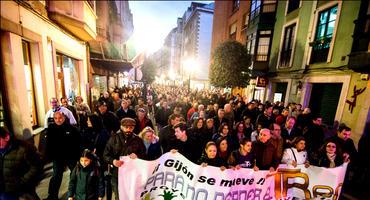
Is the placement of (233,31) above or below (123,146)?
above

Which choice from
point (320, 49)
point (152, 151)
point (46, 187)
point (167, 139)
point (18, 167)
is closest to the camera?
point (18, 167)

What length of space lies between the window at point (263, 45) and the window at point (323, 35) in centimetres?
477

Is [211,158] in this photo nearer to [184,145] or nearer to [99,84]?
[184,145]

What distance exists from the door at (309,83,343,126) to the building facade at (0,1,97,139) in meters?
11.4

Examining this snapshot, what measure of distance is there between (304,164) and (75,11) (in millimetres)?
7742

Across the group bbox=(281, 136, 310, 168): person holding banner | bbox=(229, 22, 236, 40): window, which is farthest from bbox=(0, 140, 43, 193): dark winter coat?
bbox=(229, 22, 236, 40): window

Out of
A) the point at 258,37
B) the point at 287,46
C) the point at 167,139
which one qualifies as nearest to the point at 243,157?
the point at 167,139

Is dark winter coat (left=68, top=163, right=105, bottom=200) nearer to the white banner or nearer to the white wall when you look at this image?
the white banner

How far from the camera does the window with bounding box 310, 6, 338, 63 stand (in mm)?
9508

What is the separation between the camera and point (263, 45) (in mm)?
15438

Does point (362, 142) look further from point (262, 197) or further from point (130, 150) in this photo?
point (130, 150)

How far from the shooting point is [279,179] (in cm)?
359

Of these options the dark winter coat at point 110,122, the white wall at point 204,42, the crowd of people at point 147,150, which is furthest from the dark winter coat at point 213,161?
the white wall at point 204,42

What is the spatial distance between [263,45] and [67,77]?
46.8ft
